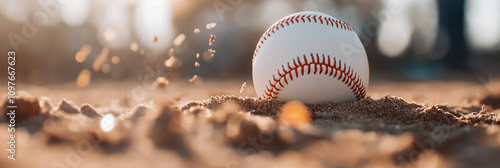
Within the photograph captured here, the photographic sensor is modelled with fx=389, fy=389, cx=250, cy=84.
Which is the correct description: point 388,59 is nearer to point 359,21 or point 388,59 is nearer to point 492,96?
point 359,21

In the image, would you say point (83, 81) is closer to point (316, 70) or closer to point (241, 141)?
point (316, 70)

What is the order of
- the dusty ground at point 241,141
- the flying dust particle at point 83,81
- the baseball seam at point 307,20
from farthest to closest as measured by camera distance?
the flying dust particle at point 83,81
the baseball seam at point 307,20
the dusty ground at point 241,141

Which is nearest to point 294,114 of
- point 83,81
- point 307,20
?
point 307,20

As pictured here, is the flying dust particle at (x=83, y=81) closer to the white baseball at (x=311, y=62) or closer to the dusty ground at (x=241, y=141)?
the white baseball at (x=311, y=62)

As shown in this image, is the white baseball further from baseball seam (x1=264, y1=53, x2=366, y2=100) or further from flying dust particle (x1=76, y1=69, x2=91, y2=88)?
flying dust particle (x1=76, y1=69, x2=91, y2=88)

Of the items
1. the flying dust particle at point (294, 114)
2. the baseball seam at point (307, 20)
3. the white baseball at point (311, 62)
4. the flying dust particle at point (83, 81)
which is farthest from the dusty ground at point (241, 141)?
the flying dust particle at point (83, 81)
